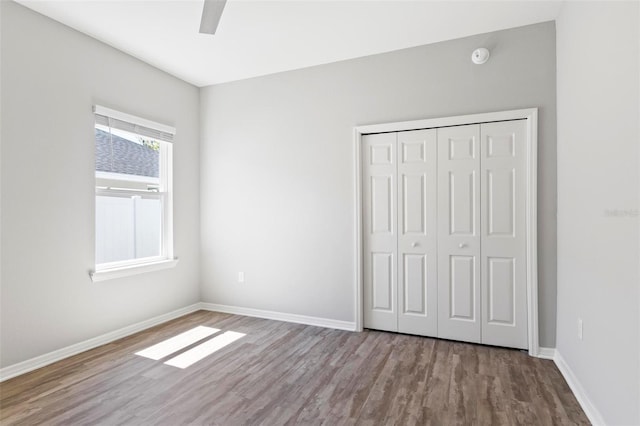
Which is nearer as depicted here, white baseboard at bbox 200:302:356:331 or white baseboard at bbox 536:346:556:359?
white baseboard at bbox 536:346:556:359

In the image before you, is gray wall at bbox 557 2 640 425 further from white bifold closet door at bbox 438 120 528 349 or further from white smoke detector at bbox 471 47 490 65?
white smoke detector at bbox 471 47 490 65

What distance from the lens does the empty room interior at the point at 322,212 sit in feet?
6.88

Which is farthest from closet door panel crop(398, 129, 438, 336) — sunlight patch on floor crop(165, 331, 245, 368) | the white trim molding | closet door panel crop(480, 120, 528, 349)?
sunlight patch on floor crop(165, 331, 245, 368)

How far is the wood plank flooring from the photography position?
81.2 inches

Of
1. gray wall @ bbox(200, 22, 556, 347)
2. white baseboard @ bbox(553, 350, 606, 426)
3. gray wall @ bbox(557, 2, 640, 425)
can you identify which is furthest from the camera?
gray wall @ bbox(200, 22, 556, 347)

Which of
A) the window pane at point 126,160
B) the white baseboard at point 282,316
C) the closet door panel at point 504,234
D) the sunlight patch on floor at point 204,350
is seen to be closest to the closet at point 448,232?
the closet door panel at point 504,234

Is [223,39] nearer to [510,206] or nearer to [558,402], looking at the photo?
[510,206]

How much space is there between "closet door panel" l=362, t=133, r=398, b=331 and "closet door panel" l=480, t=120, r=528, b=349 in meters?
0.81

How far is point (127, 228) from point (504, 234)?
366 centimetres

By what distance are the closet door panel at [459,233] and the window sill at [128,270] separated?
293cm

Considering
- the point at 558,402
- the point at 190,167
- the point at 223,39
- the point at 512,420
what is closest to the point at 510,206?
the point at 558,402

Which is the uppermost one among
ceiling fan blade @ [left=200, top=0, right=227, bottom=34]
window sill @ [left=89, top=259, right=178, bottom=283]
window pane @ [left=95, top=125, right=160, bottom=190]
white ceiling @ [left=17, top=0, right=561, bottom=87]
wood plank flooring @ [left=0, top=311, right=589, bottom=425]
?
white ceiling @ [left=17, top=0, right=561, bottom=87]

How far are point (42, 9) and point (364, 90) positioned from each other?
279 centimetres

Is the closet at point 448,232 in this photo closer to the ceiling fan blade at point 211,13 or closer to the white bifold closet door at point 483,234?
the white bifold closet door at point 483,234
